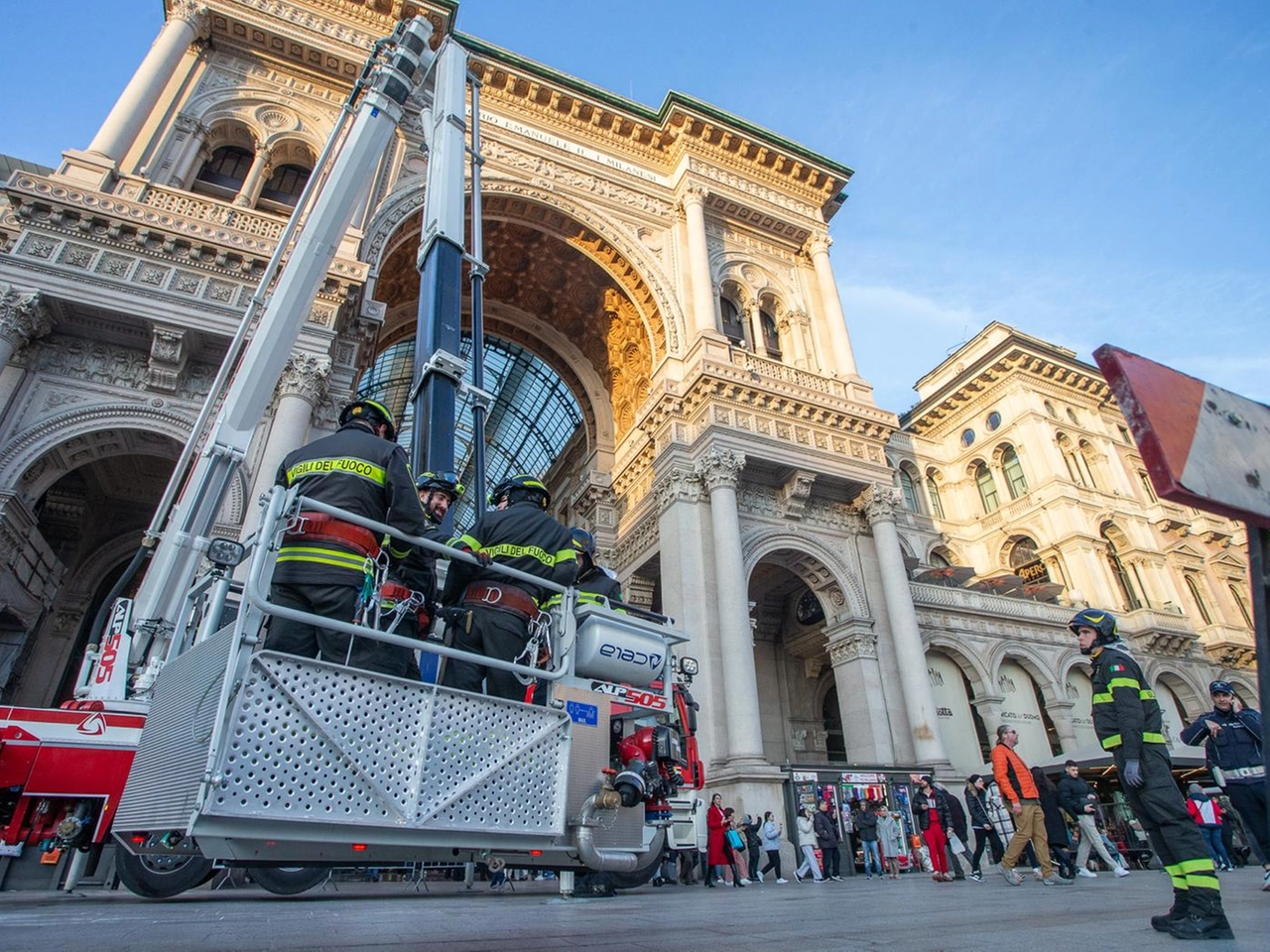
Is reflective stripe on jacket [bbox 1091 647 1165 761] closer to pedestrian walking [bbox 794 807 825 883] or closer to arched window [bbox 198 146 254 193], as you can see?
pedestrian walking [bbox 794 807 825 883]

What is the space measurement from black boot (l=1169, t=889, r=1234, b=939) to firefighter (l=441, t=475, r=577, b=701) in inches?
129

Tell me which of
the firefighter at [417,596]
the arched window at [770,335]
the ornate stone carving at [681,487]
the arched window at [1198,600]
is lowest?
the firefighter at [417,596]

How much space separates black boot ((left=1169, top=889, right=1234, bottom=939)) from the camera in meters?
3.08

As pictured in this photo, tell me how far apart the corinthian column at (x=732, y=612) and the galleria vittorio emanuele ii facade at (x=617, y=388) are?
6 centimetres

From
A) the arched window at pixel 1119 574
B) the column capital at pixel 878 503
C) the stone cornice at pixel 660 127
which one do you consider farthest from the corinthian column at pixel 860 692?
the arched window at pixel 1119 574

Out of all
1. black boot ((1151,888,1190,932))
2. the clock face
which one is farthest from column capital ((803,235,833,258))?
black boot ((1151,888,1190,932))

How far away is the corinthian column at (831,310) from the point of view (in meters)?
21.1

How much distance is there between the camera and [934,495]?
3359 centimetres

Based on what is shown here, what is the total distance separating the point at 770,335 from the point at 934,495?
1581 cm

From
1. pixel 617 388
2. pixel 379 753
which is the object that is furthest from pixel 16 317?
pixel 617 388

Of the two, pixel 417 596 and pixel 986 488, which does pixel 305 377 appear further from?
Result: pixel 986 488

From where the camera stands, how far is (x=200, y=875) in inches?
207

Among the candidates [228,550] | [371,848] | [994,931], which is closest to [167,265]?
[228,550]

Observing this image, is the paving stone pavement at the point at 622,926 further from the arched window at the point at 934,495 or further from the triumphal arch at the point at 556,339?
the arched window at the point at 934,495
